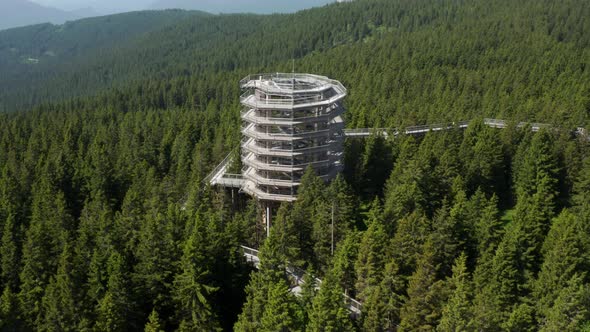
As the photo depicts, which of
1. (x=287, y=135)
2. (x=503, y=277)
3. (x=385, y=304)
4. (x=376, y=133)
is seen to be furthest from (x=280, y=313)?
(x=376, y=133)

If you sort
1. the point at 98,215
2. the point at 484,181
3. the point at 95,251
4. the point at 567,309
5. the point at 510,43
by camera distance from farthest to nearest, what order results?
the point at 510,43 < the point at 484,181 < the point at 98,215 < the point at 95,251 < the point at 567,309

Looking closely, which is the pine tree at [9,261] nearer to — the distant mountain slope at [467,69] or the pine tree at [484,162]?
the pine tree at [484,162]

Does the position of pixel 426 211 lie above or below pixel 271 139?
below

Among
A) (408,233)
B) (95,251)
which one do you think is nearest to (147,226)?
(95,251)

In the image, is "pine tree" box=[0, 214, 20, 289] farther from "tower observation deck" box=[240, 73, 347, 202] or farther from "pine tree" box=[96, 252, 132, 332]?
"tower observation deck" box=[240, 73, 347, 202]

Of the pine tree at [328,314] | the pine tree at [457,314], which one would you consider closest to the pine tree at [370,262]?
the pine tree at [328,314]

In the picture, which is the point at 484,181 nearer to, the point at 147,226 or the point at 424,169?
the point at 424,169
